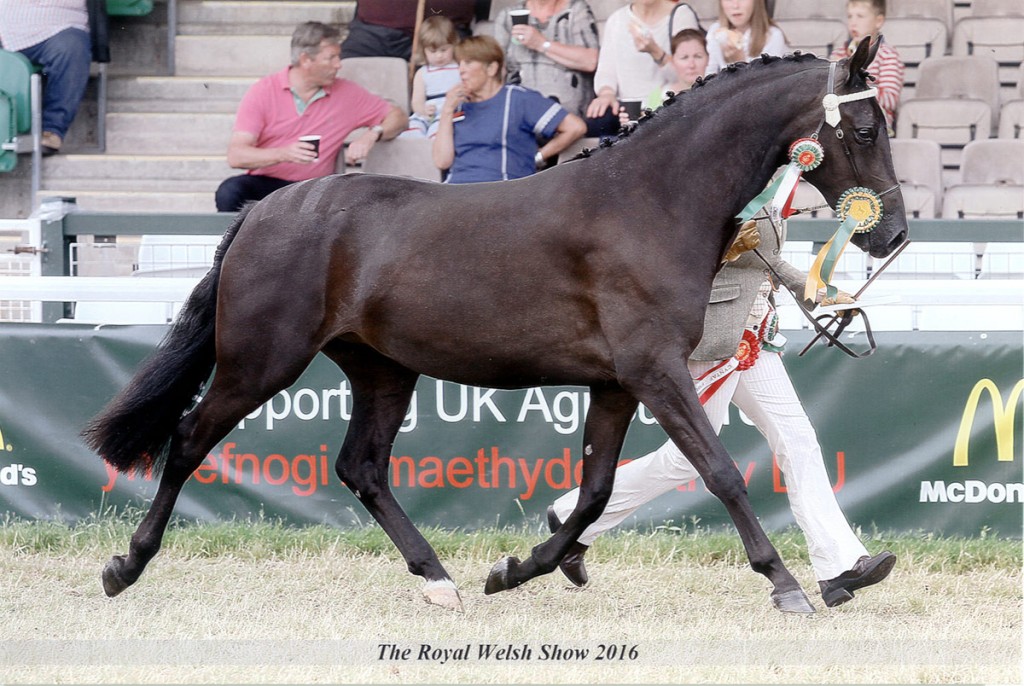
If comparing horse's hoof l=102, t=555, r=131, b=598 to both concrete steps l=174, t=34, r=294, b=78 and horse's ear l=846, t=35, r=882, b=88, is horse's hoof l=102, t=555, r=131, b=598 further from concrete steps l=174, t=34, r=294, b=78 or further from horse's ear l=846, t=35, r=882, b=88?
concrete steps l=174, t=34, r=294, b=78

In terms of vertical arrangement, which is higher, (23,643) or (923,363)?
(923,363)

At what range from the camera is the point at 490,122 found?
21.6ft

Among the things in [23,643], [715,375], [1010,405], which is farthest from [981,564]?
[23,643]

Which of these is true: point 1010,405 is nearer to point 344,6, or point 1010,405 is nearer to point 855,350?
point 855,350

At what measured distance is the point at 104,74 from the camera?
9.24m

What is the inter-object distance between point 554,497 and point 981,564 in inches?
72.3

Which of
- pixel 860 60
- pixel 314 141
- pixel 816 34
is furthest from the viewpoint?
pixel 816 34

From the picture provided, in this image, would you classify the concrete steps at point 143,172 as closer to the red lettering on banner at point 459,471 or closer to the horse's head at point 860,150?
the red lettering on banner at point 459,471

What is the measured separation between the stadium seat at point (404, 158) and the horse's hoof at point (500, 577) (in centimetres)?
297

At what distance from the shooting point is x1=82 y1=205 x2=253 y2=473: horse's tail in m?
4.78

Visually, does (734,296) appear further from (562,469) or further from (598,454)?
(562,469)

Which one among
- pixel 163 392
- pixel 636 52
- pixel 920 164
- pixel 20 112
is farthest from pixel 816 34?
pixel 163 392

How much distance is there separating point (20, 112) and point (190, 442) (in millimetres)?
4513

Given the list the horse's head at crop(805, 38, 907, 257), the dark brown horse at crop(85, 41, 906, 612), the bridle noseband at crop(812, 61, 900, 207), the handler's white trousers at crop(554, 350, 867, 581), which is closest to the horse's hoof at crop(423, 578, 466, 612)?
the dark brown horse at crop(85, 41, 906, 612)
